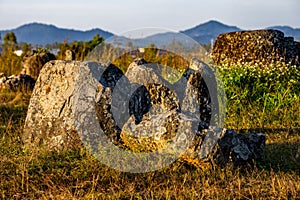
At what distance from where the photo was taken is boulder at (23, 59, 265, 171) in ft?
19.7

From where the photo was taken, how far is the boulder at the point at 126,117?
602 cm

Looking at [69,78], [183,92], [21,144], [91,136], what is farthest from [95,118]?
[183,92]

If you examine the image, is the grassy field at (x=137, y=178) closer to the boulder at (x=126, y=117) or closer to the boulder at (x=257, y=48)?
the boulder at (x=126, y=117)

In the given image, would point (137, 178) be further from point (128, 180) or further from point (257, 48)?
point (257, 48)

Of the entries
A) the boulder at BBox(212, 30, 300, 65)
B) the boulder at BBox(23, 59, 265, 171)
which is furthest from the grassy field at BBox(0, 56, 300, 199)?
the boulder at BBox(212, 30, 300, 65)

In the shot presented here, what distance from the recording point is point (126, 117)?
7000 mm

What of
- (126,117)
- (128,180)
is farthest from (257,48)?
(128,180)

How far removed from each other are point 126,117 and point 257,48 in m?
5.47

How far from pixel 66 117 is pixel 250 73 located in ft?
15.1

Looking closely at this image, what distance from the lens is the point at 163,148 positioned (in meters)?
6.06

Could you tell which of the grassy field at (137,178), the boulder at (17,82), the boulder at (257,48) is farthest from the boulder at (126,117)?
the boulder at (17,82)

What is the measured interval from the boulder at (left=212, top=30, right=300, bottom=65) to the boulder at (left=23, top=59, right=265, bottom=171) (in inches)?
139

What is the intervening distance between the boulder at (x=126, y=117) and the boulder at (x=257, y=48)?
3.54m

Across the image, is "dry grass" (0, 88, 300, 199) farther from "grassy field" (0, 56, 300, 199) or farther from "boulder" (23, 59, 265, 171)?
"boulder" (23, 59, 265, 171)
